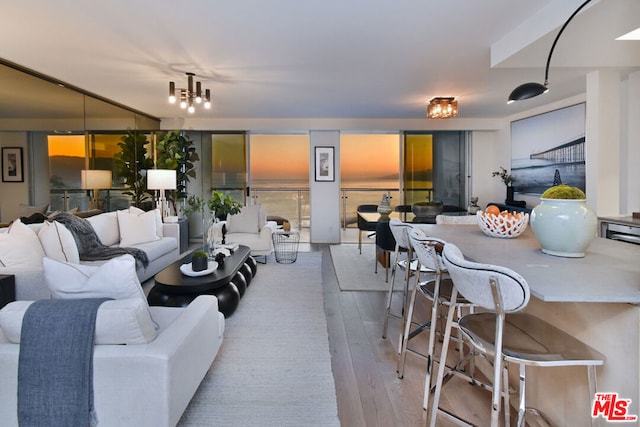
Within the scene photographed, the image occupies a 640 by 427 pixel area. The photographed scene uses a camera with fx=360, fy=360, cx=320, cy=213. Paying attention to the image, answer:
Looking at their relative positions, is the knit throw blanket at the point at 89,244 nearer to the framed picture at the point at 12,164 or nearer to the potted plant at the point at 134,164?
the framed picture at the point at 12,164

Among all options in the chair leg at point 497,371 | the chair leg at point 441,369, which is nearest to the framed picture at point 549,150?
the chair leg at point 441,369

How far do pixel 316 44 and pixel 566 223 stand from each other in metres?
2.51

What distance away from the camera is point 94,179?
522cm

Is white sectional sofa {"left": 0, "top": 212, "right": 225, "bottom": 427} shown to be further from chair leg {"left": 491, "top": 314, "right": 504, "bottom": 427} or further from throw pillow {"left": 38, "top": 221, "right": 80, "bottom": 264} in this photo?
throw pillow {"left": 38, "top": 221, "right": 80, "bottom": 264}

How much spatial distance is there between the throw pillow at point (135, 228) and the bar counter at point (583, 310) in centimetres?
421

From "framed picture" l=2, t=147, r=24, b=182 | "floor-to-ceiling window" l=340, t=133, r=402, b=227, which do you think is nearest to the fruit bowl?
"framed picture" l=2, t=147, r=24, b=182

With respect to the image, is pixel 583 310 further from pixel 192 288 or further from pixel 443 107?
pixel 443 107

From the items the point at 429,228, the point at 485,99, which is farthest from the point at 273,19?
the point at 485,99

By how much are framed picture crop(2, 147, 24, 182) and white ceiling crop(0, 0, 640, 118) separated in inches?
36.3

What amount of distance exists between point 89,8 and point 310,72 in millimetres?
2162

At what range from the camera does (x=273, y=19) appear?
8.99 feet

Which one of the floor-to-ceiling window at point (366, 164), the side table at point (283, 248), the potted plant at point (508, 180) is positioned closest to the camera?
the side table at point (283, 248)

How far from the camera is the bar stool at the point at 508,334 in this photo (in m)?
1.27

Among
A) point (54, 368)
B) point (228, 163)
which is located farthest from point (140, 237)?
point (54, 368)
